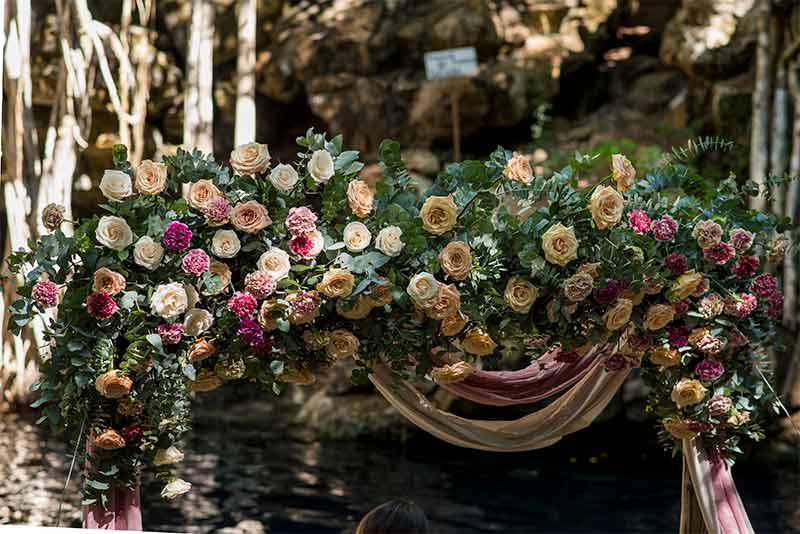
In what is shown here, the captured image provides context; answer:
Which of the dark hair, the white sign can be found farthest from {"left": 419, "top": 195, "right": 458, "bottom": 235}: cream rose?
the white sign

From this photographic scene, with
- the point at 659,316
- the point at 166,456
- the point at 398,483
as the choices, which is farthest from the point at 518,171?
the point at 398,483

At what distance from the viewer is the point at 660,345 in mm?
3572

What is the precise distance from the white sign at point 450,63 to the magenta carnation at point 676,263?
17.7 ft

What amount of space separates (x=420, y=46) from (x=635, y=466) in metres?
4.02

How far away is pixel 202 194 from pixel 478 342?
884 mm

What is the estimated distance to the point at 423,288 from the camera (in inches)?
131

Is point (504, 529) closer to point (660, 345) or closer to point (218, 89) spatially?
point (660, 345)

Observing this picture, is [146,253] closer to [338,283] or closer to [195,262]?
[195,262]

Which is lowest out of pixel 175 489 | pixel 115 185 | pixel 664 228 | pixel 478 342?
pixel 175 489

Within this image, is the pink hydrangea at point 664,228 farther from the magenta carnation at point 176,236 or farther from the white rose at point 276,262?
the magenta carnation at point 176,236

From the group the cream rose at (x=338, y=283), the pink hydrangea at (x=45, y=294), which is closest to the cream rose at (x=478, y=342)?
the cream rose at (x=338, y=283)

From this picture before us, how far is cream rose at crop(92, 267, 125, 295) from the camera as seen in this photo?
129 inches

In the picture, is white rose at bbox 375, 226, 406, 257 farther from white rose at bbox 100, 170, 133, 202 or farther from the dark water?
the dark water

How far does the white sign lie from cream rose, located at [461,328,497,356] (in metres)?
5.47
